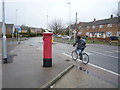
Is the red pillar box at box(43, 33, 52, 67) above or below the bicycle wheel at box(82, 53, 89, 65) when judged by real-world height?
above

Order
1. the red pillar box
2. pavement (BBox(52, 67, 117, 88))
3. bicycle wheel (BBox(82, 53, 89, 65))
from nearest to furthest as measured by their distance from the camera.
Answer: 1. pavement (BBox(52, 67, 117, 88))
2. the red pillar box
3. bicycle wheel (BBox(82, 53, 89, 65))

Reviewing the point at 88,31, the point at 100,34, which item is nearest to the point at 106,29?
the point at 100,34

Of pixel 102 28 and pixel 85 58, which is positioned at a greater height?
pixel 102 28

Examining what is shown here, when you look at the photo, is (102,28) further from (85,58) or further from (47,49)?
(47,49)

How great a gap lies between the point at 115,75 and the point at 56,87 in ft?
9.20

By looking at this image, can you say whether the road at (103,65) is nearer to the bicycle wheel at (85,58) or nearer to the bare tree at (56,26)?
the bicycle wheel at (85,58)

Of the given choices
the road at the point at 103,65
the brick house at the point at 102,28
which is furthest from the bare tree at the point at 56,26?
the road at the point at 103,65

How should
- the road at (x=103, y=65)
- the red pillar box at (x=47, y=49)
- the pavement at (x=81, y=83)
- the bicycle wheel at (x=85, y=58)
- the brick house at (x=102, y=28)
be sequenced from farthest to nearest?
the brick house at (x=102, y=28) → the bicycle wheel at (x=85, y=58) → the red pillar box at (x=47, y=49) → the road at (x=103, y=65) → the pavement at (x=81, y=83)

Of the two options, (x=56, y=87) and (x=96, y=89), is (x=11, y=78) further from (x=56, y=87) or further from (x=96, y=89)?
(x=96, y=89)

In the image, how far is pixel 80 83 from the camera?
487cm

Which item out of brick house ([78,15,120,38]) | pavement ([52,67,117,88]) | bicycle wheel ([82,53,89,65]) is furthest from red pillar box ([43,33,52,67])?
brick house ([78,15,120,38])

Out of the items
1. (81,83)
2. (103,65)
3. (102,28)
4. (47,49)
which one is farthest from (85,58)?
(102,28)

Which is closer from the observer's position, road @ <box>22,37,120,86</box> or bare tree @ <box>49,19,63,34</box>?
road @ <box>22,37,120,86</box>

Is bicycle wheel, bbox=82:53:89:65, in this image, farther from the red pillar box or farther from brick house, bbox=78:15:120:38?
brick house, bbox=78:15:120:38
